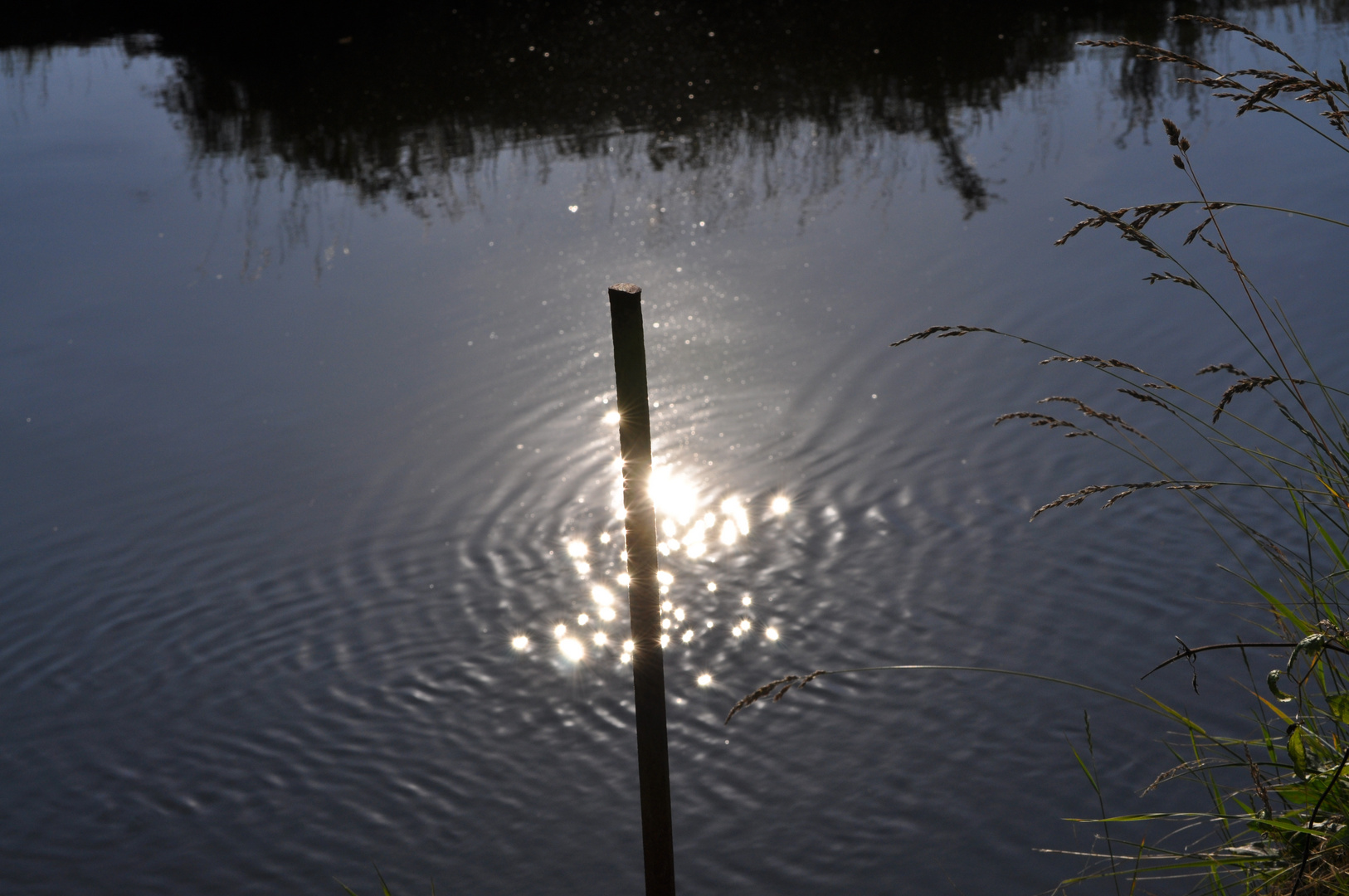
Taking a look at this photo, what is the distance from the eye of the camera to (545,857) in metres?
2.42

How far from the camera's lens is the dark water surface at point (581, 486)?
2.56m

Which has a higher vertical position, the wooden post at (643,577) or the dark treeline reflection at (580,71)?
the dark treeline reflection at (580,71)

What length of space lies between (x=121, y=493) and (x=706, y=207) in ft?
10.5

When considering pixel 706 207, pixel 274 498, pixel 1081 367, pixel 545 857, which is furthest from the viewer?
pixel 706 207

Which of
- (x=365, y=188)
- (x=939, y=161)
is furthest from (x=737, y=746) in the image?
(x=365, y=188)

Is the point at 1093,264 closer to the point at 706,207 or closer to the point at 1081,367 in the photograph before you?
the point at 1081,367

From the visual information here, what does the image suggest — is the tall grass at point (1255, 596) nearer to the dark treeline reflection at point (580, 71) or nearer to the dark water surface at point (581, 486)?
the dark water surface at point (581, 486)

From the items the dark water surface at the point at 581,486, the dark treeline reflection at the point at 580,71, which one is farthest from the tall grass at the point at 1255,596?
the dark treeline reflection at the point at 580,71

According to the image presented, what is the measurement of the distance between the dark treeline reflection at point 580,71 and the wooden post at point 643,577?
4.47m

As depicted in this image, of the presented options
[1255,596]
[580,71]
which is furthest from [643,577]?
[580,71]

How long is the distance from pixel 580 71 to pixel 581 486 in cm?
617

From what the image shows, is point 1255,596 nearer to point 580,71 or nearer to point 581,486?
point 581,486

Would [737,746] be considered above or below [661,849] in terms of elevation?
below

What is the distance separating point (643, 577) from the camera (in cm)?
178
